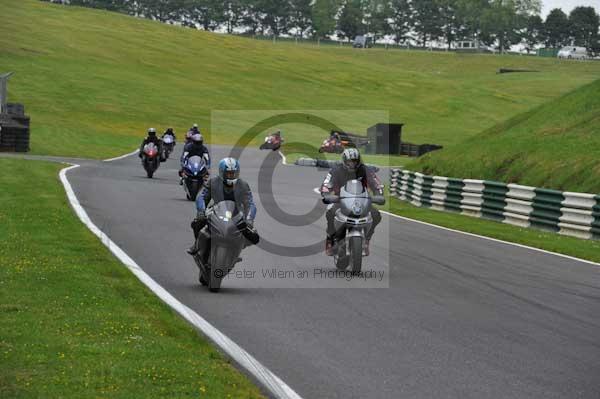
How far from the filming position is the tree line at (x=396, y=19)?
7274 inches

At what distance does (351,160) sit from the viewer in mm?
13906

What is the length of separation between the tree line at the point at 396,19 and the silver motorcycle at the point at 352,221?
17108 cm

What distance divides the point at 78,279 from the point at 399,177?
76.5ft

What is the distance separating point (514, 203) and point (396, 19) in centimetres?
17336

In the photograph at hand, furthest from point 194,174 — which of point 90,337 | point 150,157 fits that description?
point 90,337

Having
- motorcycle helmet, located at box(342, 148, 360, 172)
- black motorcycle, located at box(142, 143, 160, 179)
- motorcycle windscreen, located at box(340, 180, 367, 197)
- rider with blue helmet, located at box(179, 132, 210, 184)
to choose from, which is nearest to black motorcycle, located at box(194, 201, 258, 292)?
motorcycle windscreen, located at box(340, 180, 367, 197)

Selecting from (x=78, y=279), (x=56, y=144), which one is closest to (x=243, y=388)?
(x=78, y=279)

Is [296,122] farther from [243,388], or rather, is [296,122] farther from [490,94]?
[243,388]

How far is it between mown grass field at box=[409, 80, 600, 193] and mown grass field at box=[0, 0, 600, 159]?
2014 cm

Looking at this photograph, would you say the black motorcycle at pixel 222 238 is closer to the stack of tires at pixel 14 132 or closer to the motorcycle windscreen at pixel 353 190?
the motorcycle windscreen at pixel 353 190

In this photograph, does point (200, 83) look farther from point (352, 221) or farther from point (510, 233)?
point (352, 221)

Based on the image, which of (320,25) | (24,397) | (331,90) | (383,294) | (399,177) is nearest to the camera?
(24,397)

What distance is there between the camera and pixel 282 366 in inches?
318

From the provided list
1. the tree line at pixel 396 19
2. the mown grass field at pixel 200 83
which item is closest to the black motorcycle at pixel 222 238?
the mown grass field at pixel 200 83
